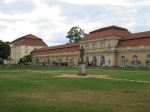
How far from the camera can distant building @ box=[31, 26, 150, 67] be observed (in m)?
55.3

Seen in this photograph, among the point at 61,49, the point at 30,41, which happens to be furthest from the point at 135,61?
the point at 30,41

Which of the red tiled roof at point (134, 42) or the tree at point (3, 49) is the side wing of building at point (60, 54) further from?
the red tiled roof at point (134, 42)

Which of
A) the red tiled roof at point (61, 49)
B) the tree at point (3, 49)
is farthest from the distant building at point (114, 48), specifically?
the tree at point (3, 49)

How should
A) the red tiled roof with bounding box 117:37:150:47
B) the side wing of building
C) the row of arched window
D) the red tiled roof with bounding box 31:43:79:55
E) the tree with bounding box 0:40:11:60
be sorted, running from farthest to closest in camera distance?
the tree with bounding box 0:40:11:60 < the red tiled roof with bounding box 31:43:79:55 < the side wing of building < the red tiled roof with bounding box 117:37:150:47 < the row of arched window

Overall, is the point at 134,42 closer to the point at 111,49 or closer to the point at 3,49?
the point at 111,49

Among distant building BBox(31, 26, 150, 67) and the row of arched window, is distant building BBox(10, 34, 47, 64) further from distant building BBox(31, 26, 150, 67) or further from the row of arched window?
the row of arched window

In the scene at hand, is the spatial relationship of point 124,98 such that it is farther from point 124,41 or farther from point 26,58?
point 26,58

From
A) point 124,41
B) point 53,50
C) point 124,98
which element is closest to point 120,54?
point 124,41

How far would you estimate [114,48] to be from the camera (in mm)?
62344

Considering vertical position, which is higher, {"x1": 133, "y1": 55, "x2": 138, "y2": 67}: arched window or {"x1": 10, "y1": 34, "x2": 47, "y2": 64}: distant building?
{"x1": 10, "y1": 34, "x2": 47, "y2": 64}: distant building

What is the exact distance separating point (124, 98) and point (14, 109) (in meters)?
4.63

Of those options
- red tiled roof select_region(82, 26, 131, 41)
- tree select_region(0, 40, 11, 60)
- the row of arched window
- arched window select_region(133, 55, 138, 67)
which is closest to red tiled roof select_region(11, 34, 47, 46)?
tree select_region(0, 40, 11, 60)

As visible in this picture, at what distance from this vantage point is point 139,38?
184ft

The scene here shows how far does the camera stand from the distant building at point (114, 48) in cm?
5534
